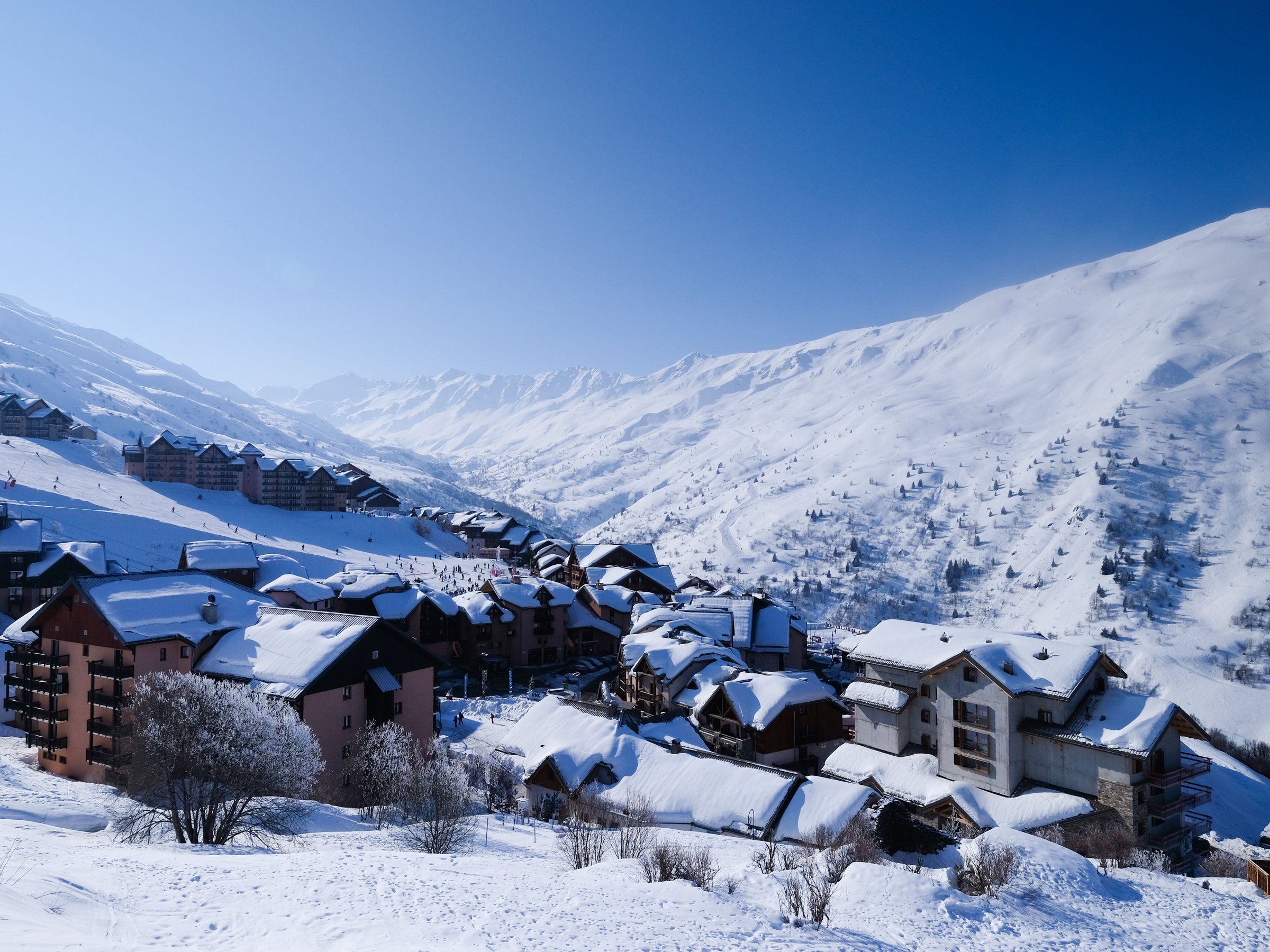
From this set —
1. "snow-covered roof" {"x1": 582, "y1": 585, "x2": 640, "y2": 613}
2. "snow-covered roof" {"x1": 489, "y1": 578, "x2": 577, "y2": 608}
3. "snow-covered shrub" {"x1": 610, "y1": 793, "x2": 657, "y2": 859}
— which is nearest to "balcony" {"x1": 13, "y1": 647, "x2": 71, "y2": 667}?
"snow-covered shrub" {"x1": 610, "y1": 793, "x2": 657, "y2": 859}

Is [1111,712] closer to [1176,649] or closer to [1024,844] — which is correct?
[1024,844]

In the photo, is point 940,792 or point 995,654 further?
point 995,654

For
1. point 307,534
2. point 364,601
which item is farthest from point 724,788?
point 307,534

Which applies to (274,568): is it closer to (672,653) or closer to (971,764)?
(672,653)

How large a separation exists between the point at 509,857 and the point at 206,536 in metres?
85.2

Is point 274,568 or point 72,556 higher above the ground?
point 72,556

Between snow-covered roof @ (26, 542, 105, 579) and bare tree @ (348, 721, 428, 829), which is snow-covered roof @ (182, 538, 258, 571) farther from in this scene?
bare tree @ (348, 721, 428, 829)

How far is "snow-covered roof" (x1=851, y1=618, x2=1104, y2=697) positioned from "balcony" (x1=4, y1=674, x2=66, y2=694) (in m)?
44.9

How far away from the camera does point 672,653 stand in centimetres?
5303

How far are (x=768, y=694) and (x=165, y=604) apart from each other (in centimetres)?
3476

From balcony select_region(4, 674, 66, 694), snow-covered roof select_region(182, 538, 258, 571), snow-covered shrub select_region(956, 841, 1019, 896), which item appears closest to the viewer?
snow-covered shrub select_region(956, 841, 1019, 896)

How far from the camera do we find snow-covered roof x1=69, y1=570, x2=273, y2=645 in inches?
1430

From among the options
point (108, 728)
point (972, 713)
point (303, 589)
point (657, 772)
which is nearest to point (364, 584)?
point (303, 589)

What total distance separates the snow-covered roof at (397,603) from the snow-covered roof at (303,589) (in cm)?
486
